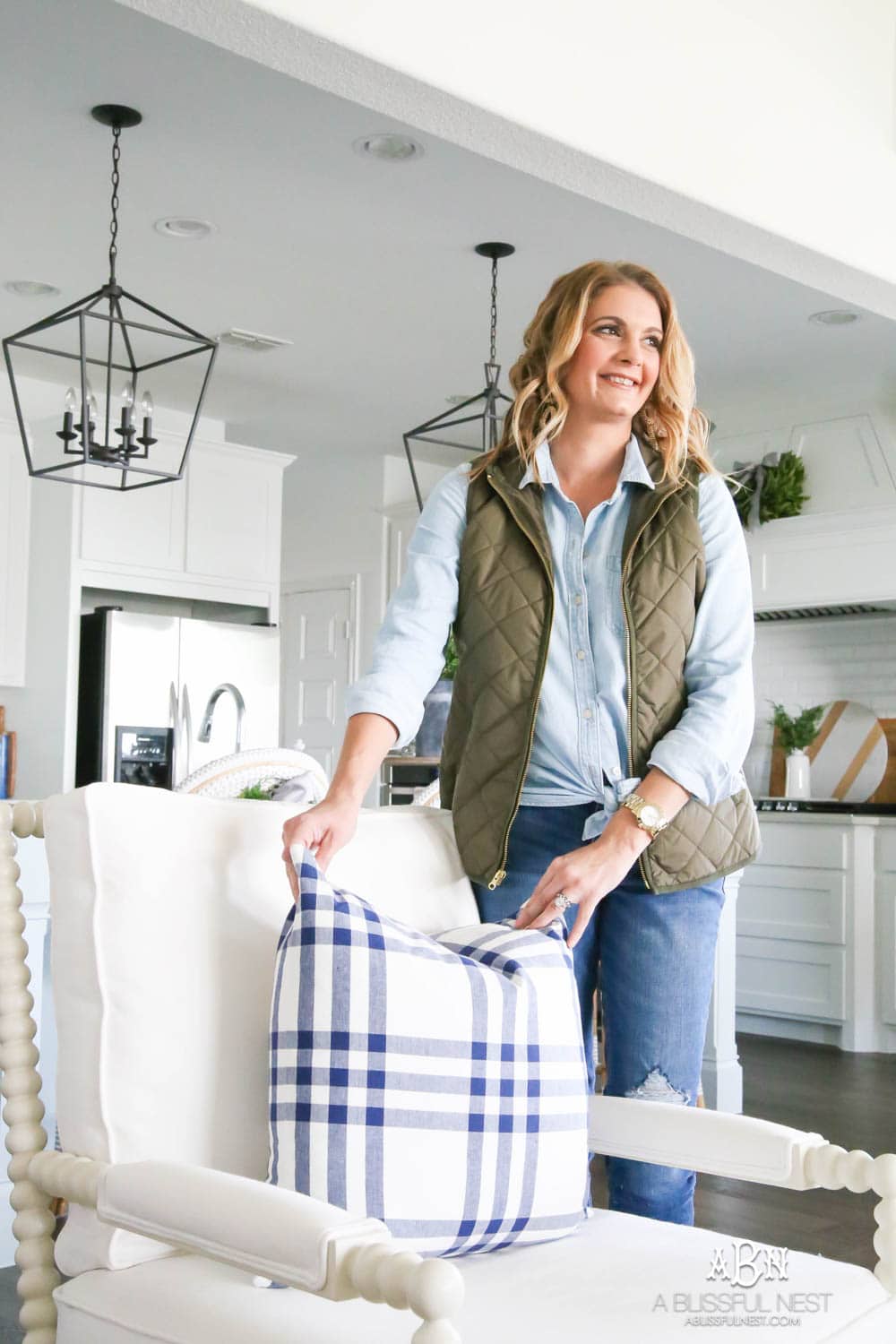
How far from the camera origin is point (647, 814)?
1444 millimetres

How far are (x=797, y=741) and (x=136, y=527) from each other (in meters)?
→ 2.92

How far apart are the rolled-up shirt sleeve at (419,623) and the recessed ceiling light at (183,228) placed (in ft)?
9.67

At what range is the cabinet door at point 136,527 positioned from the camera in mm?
5695

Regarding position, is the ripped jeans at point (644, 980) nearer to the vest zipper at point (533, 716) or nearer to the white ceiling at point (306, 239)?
the vest zipper at point (533, 716)

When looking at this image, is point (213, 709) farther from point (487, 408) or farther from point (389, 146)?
point (389, 146)

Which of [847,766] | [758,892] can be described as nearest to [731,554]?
[758,892]

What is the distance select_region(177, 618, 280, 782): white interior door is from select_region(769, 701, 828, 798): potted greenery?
2194 millimetres

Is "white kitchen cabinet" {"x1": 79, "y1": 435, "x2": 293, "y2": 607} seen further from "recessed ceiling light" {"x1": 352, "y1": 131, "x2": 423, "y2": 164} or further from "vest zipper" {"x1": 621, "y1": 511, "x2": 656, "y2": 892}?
"vest zipper" {"x1": 621, "y1": 511, "x2": 656, "y2": 892}

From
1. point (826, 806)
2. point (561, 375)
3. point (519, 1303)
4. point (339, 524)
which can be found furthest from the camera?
point (339, 524)

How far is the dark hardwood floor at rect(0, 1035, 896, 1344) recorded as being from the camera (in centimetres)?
290

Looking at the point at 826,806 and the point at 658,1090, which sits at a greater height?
the point at 826,806

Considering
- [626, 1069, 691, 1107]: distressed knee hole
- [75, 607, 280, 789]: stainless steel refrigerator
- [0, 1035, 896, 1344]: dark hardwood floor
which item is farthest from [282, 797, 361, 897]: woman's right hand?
[75, 607, 280, 789]: stainless steel refrigerator

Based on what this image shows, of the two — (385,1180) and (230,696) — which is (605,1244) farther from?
(230,696)

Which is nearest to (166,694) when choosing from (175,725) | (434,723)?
(175,725)
